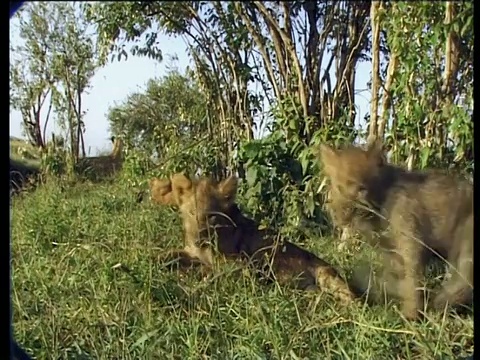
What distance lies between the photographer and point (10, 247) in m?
1.24

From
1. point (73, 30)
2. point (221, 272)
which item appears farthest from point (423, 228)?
point (73, 30)

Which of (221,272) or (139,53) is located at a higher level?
(139,53)

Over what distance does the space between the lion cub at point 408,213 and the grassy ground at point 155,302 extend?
0.06 metres

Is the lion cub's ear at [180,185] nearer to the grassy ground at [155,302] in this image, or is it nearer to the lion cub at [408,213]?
the grassy ground at [155,302]

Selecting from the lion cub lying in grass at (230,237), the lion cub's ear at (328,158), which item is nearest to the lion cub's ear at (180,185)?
the lion cub lying in grass at (230,237)

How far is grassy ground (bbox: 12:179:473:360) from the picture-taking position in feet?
3.87

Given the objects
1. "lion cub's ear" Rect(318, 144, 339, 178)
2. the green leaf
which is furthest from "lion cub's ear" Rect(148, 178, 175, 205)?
"lion cub's ear" Rect(318, 144, 339, 178)

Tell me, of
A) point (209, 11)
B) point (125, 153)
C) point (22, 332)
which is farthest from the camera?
point (22, 332)

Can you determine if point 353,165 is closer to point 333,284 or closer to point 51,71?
point 333,284

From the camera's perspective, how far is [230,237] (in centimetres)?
119

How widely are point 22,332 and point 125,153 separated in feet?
1.39

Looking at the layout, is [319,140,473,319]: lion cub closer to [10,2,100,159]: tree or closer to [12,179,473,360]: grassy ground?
[12,179,473,360]: grassy ground

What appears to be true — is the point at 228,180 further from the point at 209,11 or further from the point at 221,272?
the point at 209,11

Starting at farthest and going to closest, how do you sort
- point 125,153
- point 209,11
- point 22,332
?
point 22,332
point 125,153
point 209,11
